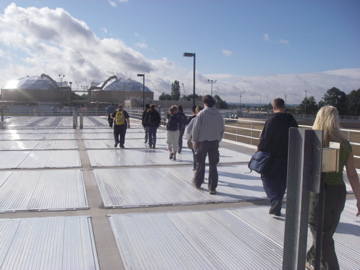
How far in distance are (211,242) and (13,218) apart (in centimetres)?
269

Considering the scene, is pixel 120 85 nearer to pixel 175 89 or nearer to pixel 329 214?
pixel 175 89

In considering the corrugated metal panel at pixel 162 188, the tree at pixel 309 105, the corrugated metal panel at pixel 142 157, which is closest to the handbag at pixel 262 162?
the corrugated metal panel at pixel 162 188

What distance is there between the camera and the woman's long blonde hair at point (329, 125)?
10.4 feet

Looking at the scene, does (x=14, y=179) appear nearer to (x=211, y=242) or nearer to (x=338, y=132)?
(x=211, y=242)

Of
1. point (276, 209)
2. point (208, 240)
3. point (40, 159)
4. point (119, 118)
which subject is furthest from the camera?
point (119, 118)

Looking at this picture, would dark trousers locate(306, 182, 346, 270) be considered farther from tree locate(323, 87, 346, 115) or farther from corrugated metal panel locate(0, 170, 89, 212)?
tree locate(323, 87, 346, 115)

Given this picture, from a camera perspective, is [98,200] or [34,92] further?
[34,92]

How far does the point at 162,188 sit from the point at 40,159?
186 inches

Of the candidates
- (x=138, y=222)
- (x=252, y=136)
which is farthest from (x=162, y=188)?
(x=252, y=136)

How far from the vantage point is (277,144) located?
16.6 feet

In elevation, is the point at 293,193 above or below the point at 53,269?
above

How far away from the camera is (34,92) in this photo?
363 feet

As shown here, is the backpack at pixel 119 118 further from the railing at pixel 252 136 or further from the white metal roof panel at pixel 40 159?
the railing at pixel 252 136

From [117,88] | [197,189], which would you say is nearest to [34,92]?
[117,88]
